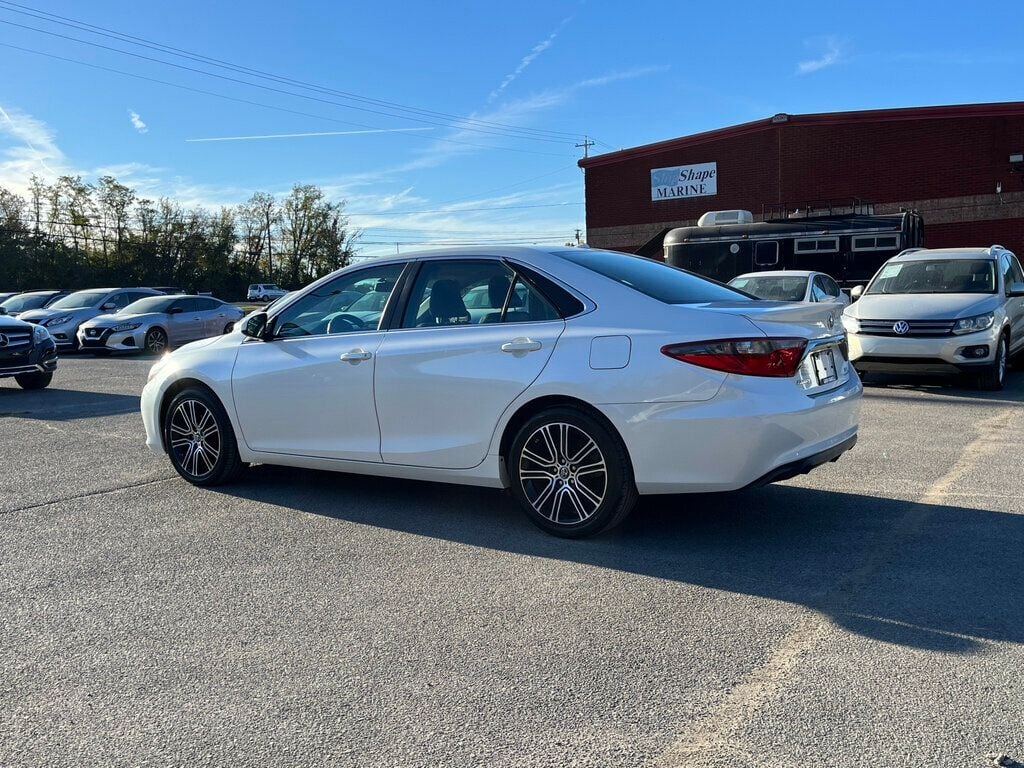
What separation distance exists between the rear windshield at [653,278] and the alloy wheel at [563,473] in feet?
2.84

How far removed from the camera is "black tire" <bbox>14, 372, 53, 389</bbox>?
13602mm

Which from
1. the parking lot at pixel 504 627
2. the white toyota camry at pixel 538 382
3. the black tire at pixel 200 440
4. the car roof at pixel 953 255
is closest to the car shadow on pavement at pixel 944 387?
the car roof at pixel 953 255

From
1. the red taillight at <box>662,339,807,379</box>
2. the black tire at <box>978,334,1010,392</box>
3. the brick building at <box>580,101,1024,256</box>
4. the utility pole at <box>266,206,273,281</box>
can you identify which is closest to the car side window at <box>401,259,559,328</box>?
the red taillight at <box>662,339,807,379</box>

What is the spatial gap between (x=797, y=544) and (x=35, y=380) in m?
12.3

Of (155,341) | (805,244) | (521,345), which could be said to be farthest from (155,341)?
(521,345)

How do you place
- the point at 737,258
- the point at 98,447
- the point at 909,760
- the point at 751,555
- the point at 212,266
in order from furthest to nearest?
the point at 212,266 → the point at 737,258 → the point at 98,447 → the point at 751,555 → the point at 909,760

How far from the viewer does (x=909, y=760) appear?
2.63 m

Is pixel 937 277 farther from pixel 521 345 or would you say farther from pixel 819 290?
pixel 521 345

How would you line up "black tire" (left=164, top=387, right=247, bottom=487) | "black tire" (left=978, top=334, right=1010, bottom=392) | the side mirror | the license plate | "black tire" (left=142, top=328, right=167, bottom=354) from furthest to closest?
"black tire" (left=142, top=328, right=167, bottom=354) < "black tire" (left=978, top=334, right=1010, bottom=392) < "black tire" (left=164, top=387, right=247, bottom=487) < the side mirror < the license plate

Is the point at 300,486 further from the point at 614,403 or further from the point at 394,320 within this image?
the point at 614,403

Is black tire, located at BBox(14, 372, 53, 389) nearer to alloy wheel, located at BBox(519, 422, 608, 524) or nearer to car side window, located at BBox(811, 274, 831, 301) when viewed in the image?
alloy wheel, located at BBox(519, 422, 608, 524)

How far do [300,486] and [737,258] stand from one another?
14.6 m

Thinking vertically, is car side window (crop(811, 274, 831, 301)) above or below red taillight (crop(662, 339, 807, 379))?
above

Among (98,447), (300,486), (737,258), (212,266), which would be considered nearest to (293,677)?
(300,486)
